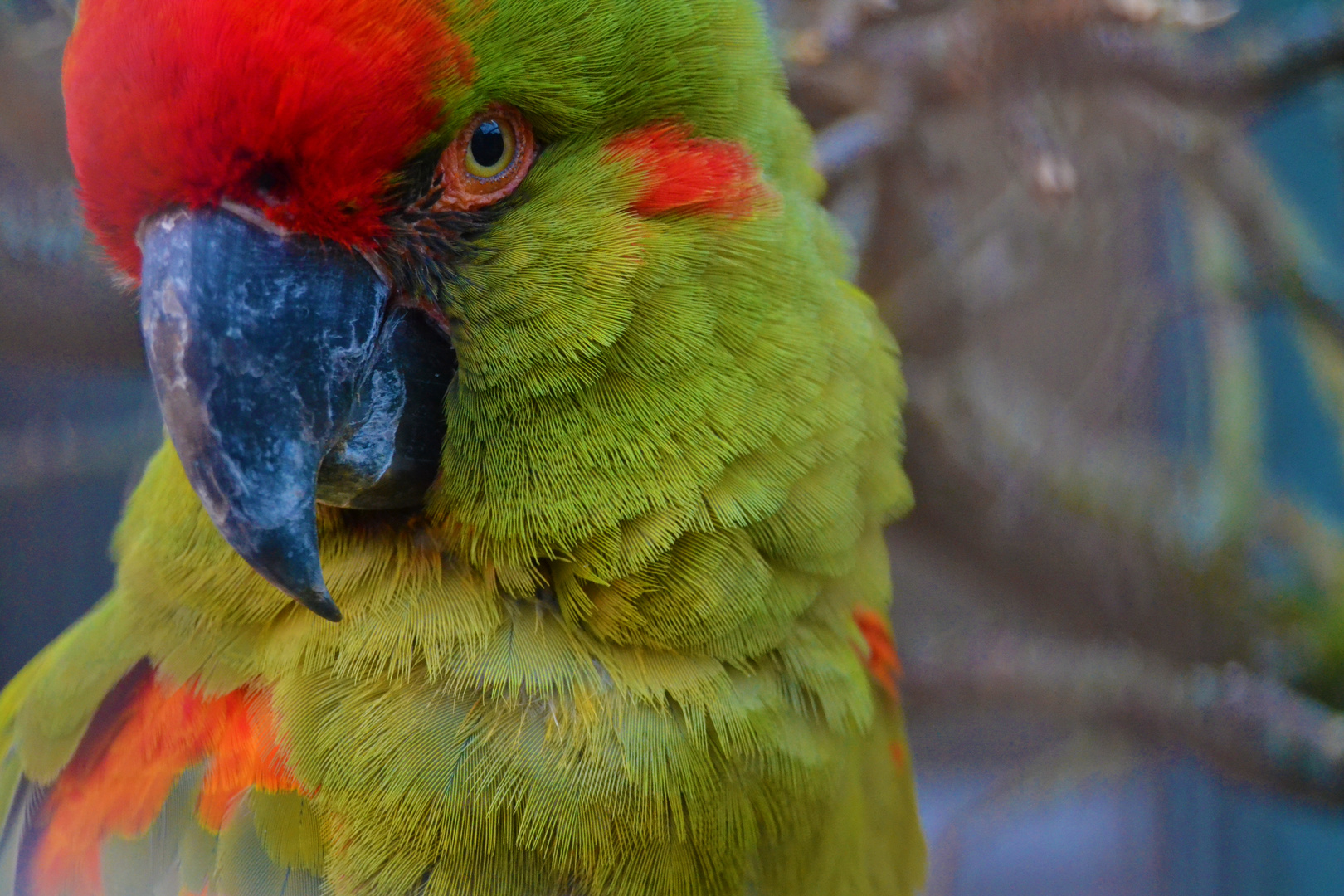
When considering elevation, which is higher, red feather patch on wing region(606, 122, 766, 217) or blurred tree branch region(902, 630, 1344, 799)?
red feather patch on wing region(606, 122, 766, 217)

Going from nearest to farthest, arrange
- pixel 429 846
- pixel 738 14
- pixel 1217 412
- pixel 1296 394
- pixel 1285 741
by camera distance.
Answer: pixel 429 846 → pixel 738 14 → pixel 1285 741 → pixel 1217 412 → pixel 1296 394

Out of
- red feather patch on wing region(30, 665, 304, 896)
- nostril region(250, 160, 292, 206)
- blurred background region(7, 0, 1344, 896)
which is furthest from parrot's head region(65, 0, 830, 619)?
blurred background region(7, 0, 1344, 896)

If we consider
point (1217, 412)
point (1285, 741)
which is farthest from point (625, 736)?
point (1217, 412)

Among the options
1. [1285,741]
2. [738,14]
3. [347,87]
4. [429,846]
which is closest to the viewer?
[347,87]

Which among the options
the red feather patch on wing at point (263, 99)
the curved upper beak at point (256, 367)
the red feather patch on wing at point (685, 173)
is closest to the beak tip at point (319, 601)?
the curved upper beak at point (256, 367)

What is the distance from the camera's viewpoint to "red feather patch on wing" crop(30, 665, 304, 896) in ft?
3.31

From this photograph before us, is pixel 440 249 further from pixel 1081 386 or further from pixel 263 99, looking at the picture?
pixel 1081 386

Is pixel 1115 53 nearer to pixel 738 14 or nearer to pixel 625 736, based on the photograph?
pixel 738 14

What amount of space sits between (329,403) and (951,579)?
2142 mm

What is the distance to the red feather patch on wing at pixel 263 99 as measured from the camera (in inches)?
31.5

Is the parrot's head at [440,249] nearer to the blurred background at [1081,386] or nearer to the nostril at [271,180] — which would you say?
the nostril at [271,180]

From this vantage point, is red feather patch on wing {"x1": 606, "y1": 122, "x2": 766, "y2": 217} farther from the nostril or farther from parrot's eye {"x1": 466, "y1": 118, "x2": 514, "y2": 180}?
the nostril

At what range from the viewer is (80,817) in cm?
114

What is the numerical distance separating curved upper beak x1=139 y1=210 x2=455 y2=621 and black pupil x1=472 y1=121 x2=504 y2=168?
0.13 metres
